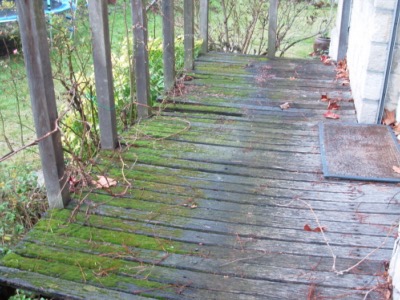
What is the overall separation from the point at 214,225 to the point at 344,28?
414cm

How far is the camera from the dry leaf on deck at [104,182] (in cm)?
331

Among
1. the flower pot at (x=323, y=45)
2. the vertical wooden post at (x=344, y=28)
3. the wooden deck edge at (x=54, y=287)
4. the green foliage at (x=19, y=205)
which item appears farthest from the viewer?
the flower pot at (x=323, y=45)

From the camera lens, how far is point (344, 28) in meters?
6.09

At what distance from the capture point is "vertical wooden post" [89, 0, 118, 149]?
10.9ft

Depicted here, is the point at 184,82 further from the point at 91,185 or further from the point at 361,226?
the point at 361,226

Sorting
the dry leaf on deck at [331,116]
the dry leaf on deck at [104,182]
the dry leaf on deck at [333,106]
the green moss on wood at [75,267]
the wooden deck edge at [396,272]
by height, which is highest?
the wooden deck edge at [396,272]

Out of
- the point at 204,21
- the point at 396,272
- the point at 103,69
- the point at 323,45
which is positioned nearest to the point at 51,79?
the point at 103,69

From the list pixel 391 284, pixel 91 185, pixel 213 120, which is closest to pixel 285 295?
pixel 391 284

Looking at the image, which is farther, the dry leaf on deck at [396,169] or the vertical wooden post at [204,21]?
the vertical wooden post at [204,21]

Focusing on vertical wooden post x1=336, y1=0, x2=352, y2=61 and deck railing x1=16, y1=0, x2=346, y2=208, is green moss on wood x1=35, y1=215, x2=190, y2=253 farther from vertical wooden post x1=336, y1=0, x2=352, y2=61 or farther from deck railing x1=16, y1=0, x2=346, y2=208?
vertical wooden post x1=336, y1=0, x2=352, y2=61

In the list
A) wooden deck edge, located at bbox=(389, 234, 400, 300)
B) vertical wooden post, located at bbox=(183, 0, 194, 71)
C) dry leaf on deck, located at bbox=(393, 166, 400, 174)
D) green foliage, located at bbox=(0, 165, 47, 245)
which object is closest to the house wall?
dry leaf on deck, located at bbox=(393, 166, 400, 174)

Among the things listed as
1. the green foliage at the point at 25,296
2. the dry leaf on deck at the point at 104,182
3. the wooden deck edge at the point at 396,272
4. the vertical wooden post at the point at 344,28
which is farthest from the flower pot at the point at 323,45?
the green foliage at the point at 25,296

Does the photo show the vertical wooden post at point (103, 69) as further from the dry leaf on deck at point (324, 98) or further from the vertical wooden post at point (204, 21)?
the vertical wooden post at point (204, 21)

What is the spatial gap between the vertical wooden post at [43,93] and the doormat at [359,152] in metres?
1.87
